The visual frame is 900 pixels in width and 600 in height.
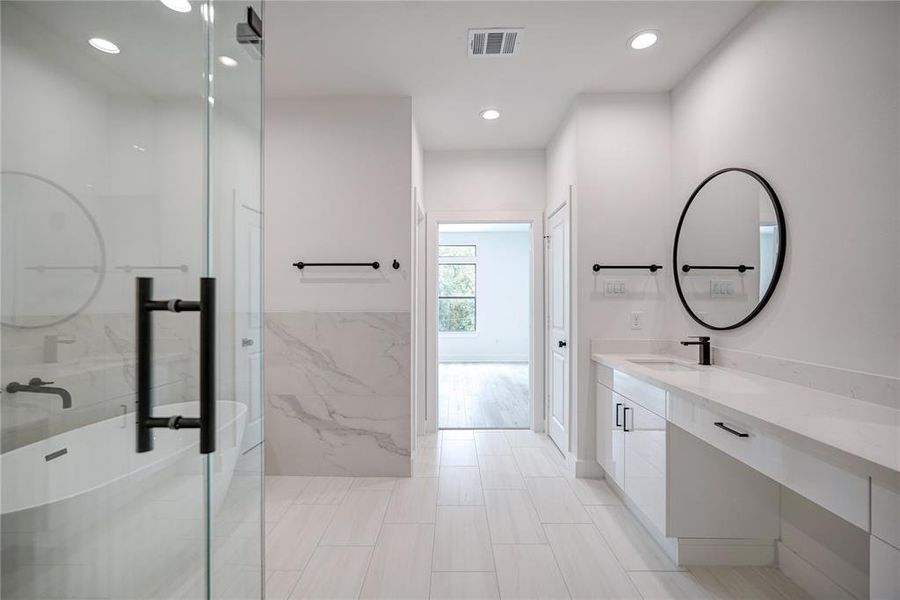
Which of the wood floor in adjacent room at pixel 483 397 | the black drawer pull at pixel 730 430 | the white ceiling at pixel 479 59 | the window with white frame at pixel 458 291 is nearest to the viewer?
the black drawer pull at pixel 730 430

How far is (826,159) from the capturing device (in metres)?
1.66

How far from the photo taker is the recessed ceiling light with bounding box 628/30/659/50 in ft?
7.34

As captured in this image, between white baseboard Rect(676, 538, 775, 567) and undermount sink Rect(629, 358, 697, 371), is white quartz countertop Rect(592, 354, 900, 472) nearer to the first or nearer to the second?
undermount sink Rect(629, 358, 697, 371)

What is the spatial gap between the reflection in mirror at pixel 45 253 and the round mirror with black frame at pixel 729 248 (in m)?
2.45

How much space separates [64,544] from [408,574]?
1323 millimetres

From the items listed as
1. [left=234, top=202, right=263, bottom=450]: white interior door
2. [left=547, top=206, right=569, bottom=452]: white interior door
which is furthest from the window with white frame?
[left=234, top=202, right=263, bottom=450]: white interior door

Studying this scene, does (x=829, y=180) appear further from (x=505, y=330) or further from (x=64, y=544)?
(x=505, y=330)

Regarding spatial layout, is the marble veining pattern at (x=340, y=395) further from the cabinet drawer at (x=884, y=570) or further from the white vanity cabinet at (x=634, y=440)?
the cabinet drawer at (x=884, y=570)

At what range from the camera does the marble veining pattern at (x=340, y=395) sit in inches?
114

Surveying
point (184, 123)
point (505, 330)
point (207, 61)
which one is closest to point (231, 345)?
point (184, 123)

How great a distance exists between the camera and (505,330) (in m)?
8.55

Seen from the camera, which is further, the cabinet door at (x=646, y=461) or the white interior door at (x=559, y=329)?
the white interior door at (x=559, y=329)

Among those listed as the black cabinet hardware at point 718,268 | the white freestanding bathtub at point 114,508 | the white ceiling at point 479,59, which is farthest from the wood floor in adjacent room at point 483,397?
the white freestanding bathtub at point 114,508

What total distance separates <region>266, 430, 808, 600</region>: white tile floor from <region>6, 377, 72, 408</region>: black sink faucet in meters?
1.27
